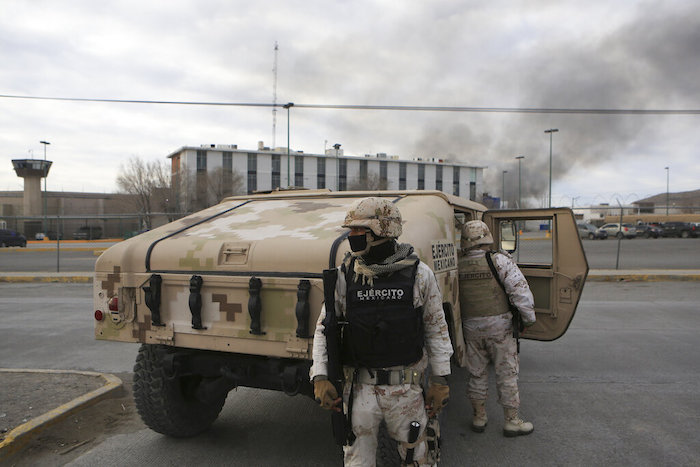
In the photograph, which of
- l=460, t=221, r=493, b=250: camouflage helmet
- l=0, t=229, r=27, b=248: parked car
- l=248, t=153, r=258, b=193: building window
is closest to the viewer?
l=460, t=221, r=493, b=250: camouflage helmet

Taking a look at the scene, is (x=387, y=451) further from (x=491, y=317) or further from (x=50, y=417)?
(x=50, y=417)

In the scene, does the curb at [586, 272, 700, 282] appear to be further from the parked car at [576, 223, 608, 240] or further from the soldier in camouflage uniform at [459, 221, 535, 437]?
the parked car at [576, 223, 608, 240]

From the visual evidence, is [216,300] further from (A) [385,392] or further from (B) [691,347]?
(B) [691,347]

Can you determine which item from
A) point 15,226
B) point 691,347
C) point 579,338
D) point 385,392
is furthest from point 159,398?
point 15,226

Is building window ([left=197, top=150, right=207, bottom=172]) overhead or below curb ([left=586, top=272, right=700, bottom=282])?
overhead

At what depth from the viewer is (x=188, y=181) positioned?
4312 cm

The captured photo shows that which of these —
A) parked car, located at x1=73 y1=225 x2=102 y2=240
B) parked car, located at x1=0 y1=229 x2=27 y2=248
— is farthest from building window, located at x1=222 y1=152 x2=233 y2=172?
parked car, located at x1=0 y1=229 x2=27 y2=248

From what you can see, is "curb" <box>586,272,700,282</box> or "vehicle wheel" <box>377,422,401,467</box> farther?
"curb" <box>586,272,700,282</box>

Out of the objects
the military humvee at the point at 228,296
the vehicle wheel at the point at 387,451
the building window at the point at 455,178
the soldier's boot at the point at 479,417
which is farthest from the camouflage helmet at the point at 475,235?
the building window at the point at 455,178

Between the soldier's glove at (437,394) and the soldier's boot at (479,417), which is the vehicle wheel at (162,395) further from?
the soldier's boot at (479,417)

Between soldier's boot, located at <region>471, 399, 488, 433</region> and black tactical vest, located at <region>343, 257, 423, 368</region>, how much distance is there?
1836 mm

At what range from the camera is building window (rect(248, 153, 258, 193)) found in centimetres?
6744

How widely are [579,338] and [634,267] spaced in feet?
31.9

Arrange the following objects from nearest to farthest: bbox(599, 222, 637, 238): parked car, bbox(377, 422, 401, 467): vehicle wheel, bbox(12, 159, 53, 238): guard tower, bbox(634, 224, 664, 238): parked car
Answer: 1. bbox(377, 422, 401, 467): vehicle wheel
2. bbox(599, 222, 637, 238): parked car
3. bbox(634, 224, 664, 238): parked car
4. bbox(12, 159, 53, 238): guard tower
